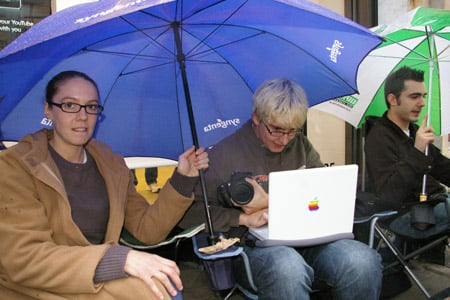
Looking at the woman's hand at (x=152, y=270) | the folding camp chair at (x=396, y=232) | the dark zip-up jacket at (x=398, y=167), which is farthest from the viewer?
the dark zip-up jacket at (x=398, y=167)

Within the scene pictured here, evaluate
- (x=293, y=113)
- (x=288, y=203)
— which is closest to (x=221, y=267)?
A: (x=288, y=203)

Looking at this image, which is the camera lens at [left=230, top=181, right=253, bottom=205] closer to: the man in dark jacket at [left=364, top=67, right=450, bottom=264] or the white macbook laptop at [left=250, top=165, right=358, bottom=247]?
the white macbook laptop at [left=250, top=165, right=358, bottom=247]

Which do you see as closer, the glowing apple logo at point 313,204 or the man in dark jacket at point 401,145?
the glowing apple logo at point 313,204

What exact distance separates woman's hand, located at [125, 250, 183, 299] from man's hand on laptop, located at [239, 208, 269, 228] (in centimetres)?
68

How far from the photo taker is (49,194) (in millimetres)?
1923

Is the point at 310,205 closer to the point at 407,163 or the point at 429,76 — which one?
the point at 407,163

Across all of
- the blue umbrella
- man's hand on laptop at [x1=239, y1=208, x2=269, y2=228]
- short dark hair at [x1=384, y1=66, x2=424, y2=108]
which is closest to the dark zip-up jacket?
short dark hair at [x1=384, y1=66, x2=424, y2=108]

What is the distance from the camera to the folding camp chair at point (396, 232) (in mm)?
2646

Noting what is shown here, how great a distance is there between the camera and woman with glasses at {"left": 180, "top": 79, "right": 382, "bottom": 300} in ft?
6.94

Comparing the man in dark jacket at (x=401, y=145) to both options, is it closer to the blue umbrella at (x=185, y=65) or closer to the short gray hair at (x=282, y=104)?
the blue umbrella at (x=185, y=65)

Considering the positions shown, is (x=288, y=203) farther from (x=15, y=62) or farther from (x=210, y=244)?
(x=15, y=62)

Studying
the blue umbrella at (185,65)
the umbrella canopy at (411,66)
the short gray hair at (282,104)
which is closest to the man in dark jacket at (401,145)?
the umbrella canopy at (411,66)

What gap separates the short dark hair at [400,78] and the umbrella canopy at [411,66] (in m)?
0.17

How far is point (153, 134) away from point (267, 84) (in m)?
0.82
